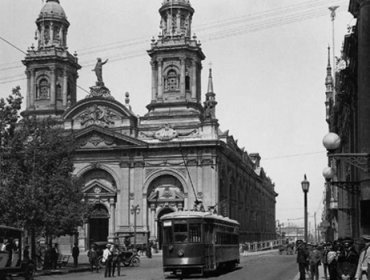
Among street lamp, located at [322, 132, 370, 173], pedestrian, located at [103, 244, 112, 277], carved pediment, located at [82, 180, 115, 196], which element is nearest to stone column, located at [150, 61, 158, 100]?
carved pediment, located at [82, 180, 115, 196]

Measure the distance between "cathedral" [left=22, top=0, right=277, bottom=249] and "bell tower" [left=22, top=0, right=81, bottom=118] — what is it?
0.38ft

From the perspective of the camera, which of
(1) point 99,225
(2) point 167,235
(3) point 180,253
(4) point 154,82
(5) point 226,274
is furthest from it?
(4) point 154,82

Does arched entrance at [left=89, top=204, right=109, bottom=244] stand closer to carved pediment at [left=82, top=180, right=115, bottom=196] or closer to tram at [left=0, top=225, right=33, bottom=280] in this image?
carved pediment at [left=82, top=180, right=115, bottom=196]

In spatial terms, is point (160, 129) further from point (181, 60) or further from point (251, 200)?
point (251, 200)

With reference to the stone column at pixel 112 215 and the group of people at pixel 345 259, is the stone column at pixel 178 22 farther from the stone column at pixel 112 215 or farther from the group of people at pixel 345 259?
the group of people at pixel 345 259

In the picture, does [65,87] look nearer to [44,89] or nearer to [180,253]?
[44,89]

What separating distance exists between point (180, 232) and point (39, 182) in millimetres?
11326

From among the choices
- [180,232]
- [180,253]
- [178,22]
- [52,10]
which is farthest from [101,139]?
[180,253]

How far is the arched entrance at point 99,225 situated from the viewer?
76812mm

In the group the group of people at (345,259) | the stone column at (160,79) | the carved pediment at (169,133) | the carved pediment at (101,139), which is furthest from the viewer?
the stone column at (160,79)

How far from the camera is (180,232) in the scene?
105ft

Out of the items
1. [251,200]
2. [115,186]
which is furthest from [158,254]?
[251,200]

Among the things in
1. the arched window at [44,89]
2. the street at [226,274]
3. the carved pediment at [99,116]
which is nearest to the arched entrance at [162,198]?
the carved pediment at [99,116]

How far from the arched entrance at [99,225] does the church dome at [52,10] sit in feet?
71.5
